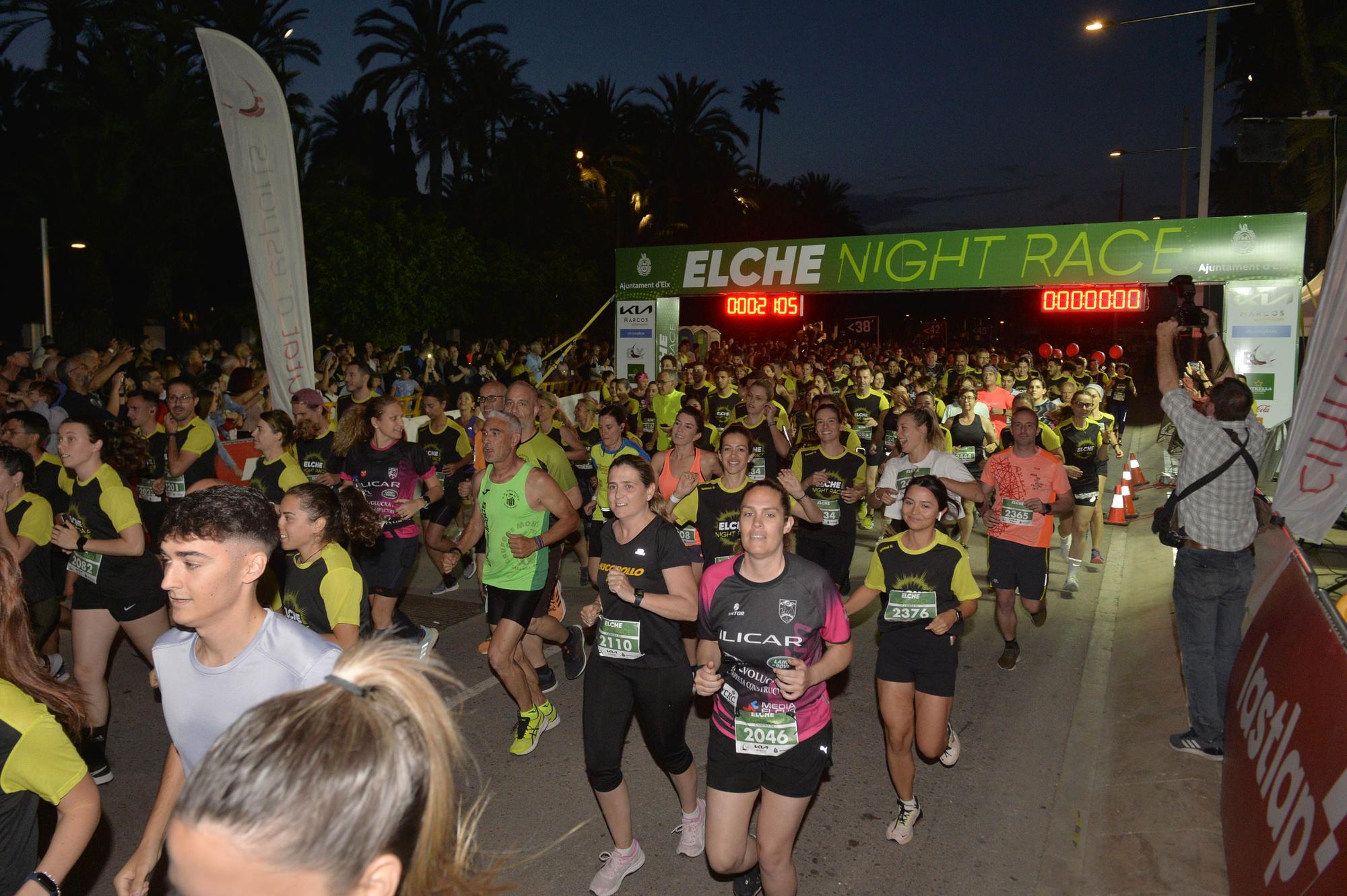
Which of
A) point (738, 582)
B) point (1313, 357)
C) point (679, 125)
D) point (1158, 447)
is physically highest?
point (679, 125)

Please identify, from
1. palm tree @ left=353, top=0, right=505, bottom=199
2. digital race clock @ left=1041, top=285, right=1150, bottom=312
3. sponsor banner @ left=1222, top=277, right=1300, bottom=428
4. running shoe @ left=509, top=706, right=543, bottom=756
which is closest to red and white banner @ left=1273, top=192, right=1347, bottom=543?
running shoe @ left=509, top=706, right=543, bottom=756

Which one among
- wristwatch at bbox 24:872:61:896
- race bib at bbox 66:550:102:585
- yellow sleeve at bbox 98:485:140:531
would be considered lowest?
wristwatch at bbox 24:872:61:896

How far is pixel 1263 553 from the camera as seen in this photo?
6.52 meters

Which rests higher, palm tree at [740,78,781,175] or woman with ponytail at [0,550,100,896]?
palm tree at [740,78,781,175]

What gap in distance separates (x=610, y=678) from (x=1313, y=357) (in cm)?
377

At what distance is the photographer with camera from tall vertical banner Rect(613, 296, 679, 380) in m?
14.0

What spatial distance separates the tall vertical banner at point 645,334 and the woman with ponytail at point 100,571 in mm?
14234

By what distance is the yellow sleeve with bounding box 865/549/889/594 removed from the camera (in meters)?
A: 5.28

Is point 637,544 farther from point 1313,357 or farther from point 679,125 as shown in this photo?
point 679,125

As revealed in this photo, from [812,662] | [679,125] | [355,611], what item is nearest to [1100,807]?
[812,662]

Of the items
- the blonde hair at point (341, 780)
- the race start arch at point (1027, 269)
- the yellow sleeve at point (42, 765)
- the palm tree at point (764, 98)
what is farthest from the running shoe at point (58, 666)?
the palm tree at point (764, 98)

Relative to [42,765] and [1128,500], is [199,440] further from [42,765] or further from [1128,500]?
[1128,500]

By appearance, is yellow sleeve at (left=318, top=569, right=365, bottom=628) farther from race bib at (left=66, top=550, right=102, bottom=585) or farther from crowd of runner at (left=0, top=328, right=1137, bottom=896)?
race bib at (left=66, top=550, right=102, bottom=585)

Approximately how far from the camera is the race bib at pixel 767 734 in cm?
385
